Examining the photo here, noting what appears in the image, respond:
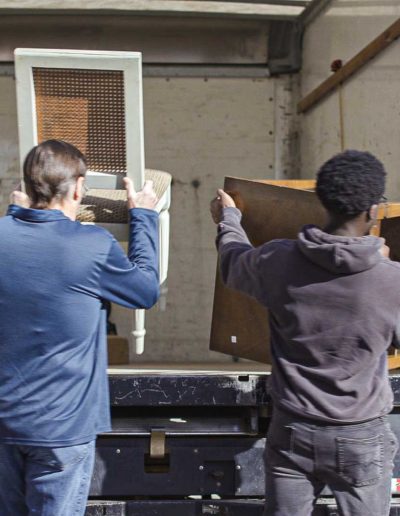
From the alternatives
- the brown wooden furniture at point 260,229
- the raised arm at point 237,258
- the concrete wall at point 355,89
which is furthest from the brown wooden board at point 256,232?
the concrete wall at point 355,89

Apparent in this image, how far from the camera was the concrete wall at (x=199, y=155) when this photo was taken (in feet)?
17.0

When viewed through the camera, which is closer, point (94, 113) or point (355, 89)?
point (94, 113)

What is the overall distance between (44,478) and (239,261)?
2.48 feet

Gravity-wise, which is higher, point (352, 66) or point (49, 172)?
point (352, 66)

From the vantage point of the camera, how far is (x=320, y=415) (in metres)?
2.14

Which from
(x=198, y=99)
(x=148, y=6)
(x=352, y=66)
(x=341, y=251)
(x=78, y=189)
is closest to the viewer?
(x=341, y=251)

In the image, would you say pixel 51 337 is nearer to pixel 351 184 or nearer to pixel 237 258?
pixel 237 258

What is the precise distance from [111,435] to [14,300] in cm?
78

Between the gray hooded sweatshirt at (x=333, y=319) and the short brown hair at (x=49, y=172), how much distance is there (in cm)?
55

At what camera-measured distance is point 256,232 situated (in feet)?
8.86

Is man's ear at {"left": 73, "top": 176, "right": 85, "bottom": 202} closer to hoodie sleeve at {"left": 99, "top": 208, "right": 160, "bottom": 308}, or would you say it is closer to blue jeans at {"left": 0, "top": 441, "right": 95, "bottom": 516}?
hoodie sleeve at {"left": 99, "top": 208, "right": 160, "bottom": 308}

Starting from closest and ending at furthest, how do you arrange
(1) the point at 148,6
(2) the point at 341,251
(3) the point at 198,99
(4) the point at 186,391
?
1. (2) the point at 341,251
2. (4) the point at 186,391
3. (1) the point at 148,6
4. (3) the point at 198,99

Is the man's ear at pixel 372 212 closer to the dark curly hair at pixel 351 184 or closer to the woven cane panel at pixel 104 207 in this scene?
the dark curly hair at pixel 351 184

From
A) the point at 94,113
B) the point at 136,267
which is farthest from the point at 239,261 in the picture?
the point at 94,113
